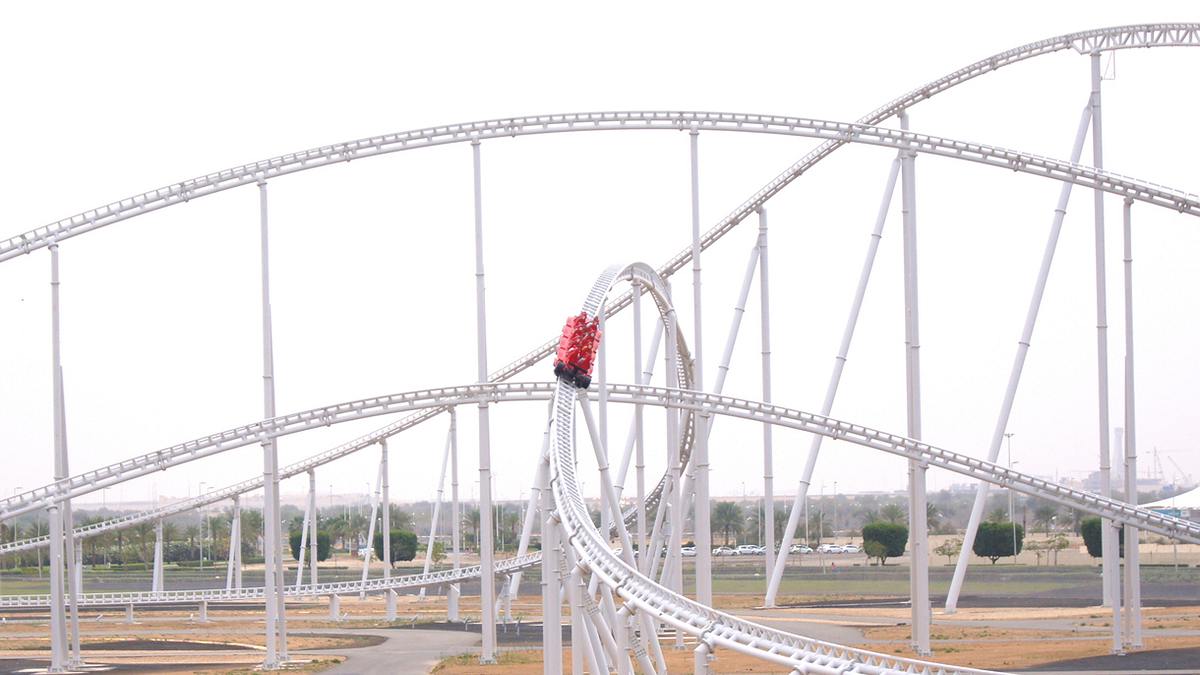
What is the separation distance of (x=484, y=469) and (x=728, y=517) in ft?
202

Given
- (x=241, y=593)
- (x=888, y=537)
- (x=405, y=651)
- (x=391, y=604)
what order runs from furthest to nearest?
(x=888, y=537)
(x=241, y=593)
(x=391, y=604)
(x=405, y=651)

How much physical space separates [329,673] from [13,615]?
23893mm

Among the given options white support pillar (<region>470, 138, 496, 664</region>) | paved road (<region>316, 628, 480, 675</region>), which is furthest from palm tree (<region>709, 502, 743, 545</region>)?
white support pillar (<region>470, 138, 496, 664</region>)

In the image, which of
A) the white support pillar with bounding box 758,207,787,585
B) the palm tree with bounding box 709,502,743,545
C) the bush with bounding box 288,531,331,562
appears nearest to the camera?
the white support pillar with bounding box 758,207,787,585

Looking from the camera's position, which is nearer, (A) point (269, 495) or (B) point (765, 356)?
(A) point (269, 495)

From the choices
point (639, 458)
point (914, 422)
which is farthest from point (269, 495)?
point (914, 422)

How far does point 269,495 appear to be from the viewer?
76.3 feet

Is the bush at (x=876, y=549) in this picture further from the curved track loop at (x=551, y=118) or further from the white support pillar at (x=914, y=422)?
the white support pillar at (x=914, y=422)

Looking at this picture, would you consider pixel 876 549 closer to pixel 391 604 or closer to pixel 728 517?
pixel 728 517

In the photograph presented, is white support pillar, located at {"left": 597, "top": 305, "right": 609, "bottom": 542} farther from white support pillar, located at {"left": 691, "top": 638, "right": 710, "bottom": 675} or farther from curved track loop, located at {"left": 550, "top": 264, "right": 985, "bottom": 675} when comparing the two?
white support pillar, located at {"left": 691, "top": 638, "right": 710, "bottom": 675}

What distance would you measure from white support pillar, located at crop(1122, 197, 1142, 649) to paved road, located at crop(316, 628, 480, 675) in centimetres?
1085

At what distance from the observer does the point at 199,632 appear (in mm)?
34031

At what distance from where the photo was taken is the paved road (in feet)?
76.1

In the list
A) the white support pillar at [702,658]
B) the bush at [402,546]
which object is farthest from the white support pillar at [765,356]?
the bush at [402,546]
